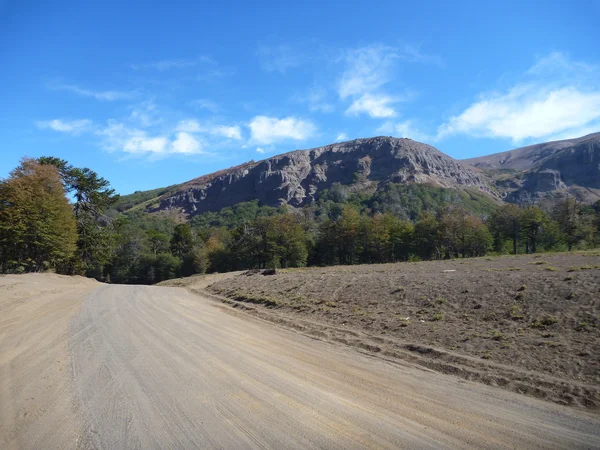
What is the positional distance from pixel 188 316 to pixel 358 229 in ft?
212

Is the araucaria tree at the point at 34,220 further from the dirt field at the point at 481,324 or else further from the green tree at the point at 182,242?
the green tree at the point at 182,242

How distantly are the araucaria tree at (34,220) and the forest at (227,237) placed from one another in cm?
10

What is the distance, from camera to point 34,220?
3394 cm

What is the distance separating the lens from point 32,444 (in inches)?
193

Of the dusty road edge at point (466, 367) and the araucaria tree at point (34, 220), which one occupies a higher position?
the araucaria tree at point (34, 220)

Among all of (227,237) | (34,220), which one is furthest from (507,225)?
(34,220)

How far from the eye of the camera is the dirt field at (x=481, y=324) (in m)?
7.74

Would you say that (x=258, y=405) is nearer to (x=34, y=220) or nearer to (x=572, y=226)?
(x=34, y=220)

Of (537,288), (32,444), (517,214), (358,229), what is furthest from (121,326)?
(517,214)

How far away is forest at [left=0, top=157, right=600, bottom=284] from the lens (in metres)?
35.4

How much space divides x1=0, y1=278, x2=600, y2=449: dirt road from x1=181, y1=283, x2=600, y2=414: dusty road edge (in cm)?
40

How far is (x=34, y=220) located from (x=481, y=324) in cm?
3992

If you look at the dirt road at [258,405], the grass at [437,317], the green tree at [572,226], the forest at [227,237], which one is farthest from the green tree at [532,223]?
the dirt road at [258,405]

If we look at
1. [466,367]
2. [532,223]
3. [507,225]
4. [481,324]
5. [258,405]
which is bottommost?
[466,367]
